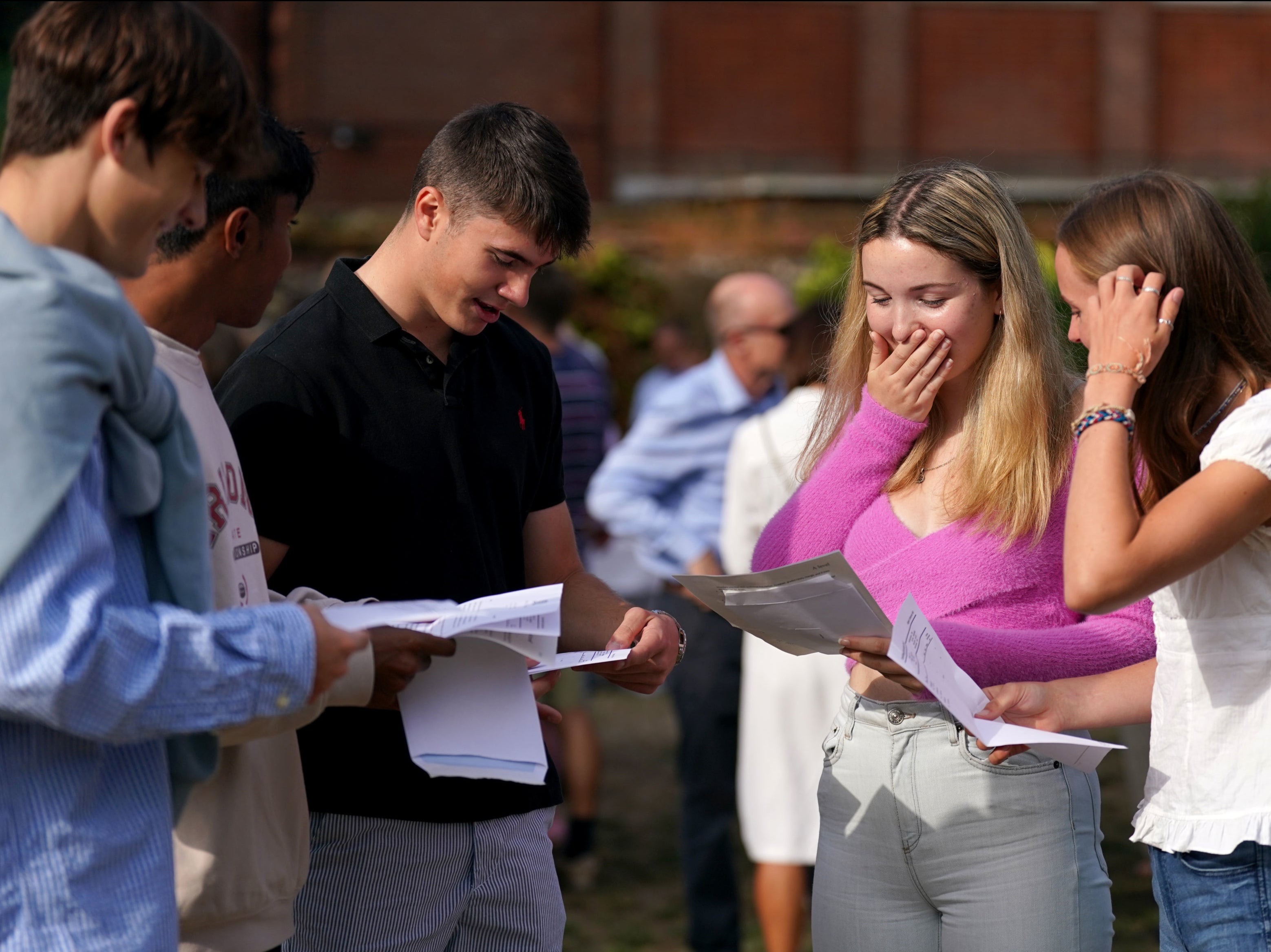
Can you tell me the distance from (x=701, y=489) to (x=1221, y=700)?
303 centimetres

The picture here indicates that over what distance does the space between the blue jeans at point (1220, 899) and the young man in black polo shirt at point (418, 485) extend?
88cm

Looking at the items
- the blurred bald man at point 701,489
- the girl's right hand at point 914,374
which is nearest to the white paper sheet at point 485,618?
the girl's right hand at point 914,374

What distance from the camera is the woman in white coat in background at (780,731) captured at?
414 centimetres

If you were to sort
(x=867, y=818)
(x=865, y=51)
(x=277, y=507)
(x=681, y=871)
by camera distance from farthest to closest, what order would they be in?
1. (x=865, y=51)
2. (x=681, y=871)
3. (x=867, y=818)
4. (x=277, y=507)

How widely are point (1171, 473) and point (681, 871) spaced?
12.8 feet

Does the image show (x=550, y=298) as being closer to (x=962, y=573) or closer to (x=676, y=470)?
(x=676, y=470)

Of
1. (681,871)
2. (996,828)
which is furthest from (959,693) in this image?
(681,871)

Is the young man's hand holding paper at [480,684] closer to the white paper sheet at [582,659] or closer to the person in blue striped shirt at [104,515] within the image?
the white paper sheet at [582,659]

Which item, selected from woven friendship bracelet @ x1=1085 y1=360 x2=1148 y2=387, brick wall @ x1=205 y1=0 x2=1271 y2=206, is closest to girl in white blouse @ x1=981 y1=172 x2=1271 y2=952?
woven friendship bracelet @ x1=1085 y1=360 x2=1148 y2=387

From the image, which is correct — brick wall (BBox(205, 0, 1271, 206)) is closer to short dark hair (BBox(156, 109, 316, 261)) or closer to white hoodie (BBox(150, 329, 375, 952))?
short dark hair (BBox(156, 109, 316, 261))

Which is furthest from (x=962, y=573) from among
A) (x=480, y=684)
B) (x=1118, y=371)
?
(x=480, y=684)

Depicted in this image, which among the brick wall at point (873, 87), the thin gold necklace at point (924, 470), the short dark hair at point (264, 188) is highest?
the brick wall at point (873, 87)

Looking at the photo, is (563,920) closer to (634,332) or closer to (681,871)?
(681,871)

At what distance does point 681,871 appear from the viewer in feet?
18.1
